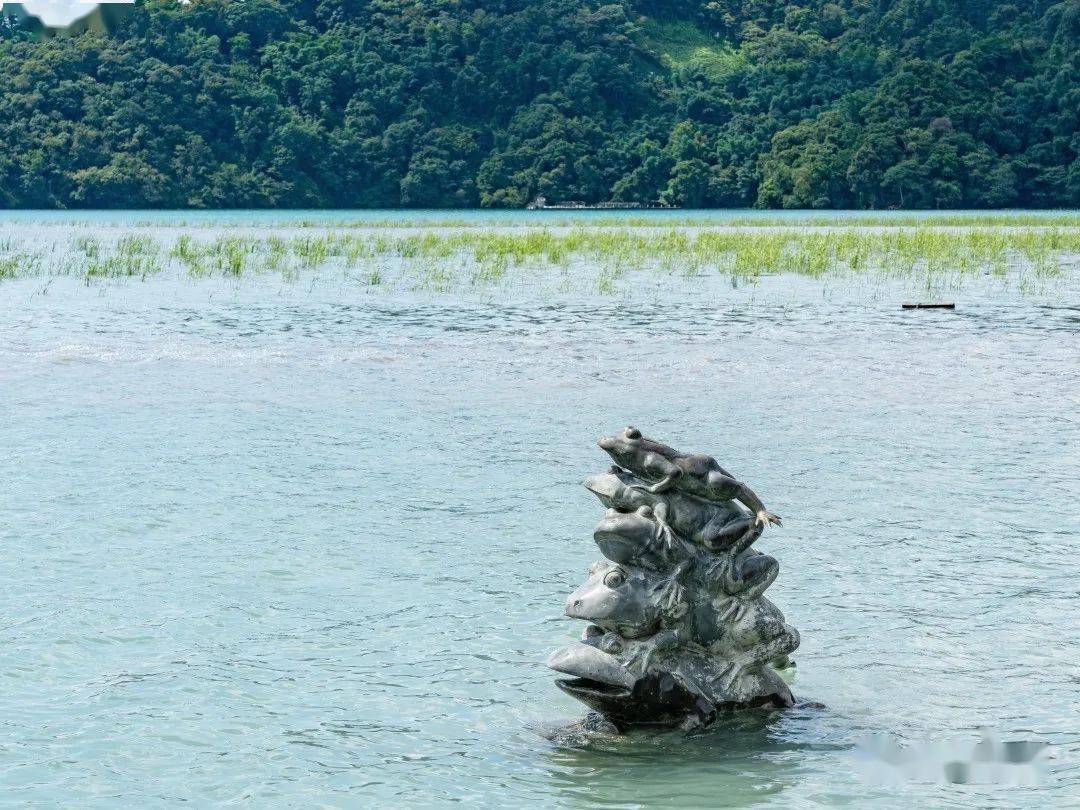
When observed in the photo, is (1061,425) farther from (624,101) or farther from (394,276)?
(624,101)

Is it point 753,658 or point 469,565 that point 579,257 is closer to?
point 469,565

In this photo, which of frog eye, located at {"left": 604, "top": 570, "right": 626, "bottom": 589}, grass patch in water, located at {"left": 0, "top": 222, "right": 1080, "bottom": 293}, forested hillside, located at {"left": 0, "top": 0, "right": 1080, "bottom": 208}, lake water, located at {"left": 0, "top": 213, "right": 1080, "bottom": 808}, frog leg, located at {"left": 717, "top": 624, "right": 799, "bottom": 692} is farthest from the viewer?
forested hillside, located at {"left": 0, "top": 0, "right": 1080, "bottom": 208}

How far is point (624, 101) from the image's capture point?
119 m

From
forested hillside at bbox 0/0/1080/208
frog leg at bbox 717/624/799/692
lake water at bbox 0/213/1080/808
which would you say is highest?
forested hillside at bbox 0/0/1080/208

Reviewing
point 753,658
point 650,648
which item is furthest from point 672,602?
point 753,658

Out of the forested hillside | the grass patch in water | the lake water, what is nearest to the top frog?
the lake water

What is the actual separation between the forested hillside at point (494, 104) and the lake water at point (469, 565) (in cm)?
8225

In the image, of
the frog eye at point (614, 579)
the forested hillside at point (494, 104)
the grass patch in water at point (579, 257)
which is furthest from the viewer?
the forested hillside at point (494, 104)

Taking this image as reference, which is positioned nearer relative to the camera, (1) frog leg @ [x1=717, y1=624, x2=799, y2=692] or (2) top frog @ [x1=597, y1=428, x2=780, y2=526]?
(2) top frog @ [x1=597, y1=428, x2=780, y2=526]

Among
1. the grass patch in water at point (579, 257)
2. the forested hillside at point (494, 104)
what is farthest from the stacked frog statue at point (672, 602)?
the forested hillside at point (494, 104)

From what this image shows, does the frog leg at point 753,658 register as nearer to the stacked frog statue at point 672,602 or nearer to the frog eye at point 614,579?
the stacked frog statue at point 672,602

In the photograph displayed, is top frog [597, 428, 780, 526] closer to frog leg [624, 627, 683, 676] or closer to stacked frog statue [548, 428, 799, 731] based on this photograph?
stacked frog statue [548, 428, 799, 731]

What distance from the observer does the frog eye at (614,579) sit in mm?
6043

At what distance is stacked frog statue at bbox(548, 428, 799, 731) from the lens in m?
6.00
